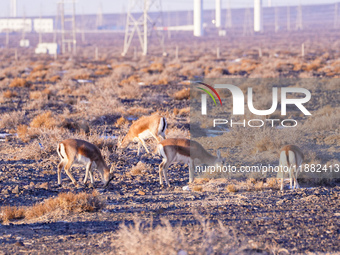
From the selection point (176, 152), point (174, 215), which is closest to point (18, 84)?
point (176, 152)

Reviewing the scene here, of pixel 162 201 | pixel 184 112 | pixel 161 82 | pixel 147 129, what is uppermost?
pixel 161 82

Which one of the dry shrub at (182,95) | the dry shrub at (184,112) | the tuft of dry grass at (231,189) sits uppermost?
the dry shrub at (182,95)

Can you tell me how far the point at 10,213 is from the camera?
6.36 m

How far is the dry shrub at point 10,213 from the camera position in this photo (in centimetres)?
633

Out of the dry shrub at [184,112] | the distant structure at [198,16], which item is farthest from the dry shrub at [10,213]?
the distant structure at [198,16]

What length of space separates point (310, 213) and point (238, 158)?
11.9 feet

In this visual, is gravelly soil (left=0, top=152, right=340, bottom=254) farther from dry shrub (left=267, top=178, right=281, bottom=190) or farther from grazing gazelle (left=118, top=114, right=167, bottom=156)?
grazing gazelle (left=118, top=114, right=167, bottom=156)

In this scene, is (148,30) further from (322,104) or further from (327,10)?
(327,10)

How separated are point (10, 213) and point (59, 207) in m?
0.62

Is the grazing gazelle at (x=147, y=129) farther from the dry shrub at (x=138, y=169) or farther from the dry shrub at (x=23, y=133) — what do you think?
the dry shrub at (x=23, y=133)

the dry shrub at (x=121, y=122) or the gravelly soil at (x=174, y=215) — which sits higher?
the dry shrub at (x=121, y=122)

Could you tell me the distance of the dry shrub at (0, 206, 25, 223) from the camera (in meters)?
6.33

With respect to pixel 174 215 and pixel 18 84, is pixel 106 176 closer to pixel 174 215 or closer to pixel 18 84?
pixel 174 215

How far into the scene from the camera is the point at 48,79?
27.2 meters
